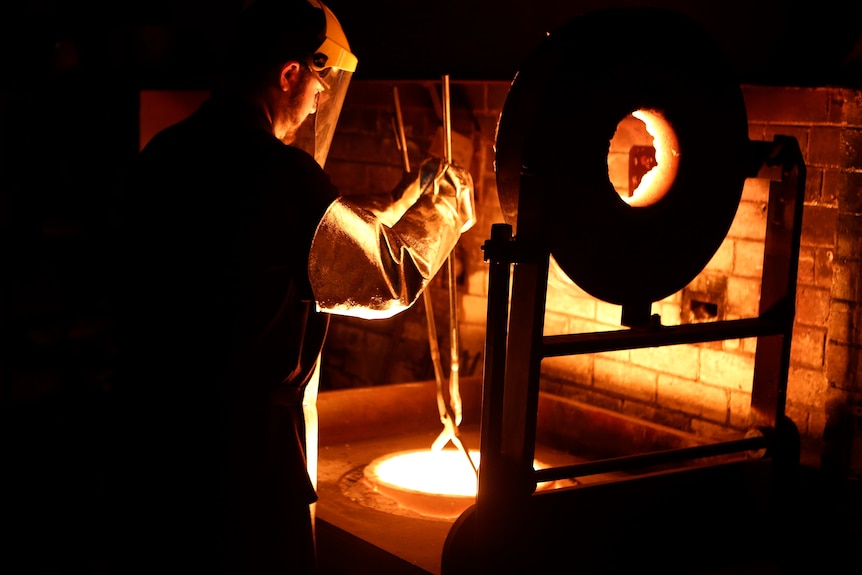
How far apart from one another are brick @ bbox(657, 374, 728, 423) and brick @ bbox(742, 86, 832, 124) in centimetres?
91

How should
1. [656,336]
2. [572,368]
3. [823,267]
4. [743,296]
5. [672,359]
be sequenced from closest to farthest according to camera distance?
[656,336] < [823,267] < [743,296] < [672,359] < [572,368]

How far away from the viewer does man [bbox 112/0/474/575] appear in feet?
7.30

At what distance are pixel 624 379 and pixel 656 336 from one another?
58.9 inches

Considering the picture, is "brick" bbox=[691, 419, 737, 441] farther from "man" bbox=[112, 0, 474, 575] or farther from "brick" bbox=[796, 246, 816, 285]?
"man" bbox=[112, 0, 474, 575]

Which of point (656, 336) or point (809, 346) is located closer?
point (656, 336)

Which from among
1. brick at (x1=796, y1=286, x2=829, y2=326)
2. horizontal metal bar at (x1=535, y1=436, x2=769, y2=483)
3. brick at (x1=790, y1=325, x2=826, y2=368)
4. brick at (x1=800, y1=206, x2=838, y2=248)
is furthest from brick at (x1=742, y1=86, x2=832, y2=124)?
horizontal metal bar at (x1=535, y1=436, x2=769, y2=483)

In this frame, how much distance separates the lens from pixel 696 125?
2.20 metres

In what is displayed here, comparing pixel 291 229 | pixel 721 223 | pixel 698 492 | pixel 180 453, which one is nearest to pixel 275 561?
pixel 180 453

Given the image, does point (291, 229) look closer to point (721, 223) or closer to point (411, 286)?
point (411, 286)

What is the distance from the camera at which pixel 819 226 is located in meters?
2.99

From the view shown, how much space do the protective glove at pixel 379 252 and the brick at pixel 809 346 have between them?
3.90 ft

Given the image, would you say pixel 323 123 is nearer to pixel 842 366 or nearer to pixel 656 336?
pixel 656 336

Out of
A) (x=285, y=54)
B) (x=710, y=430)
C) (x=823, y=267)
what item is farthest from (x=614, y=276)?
(x=710, y=430)

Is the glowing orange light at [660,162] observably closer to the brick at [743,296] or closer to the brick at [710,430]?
the brick at [743,296]
